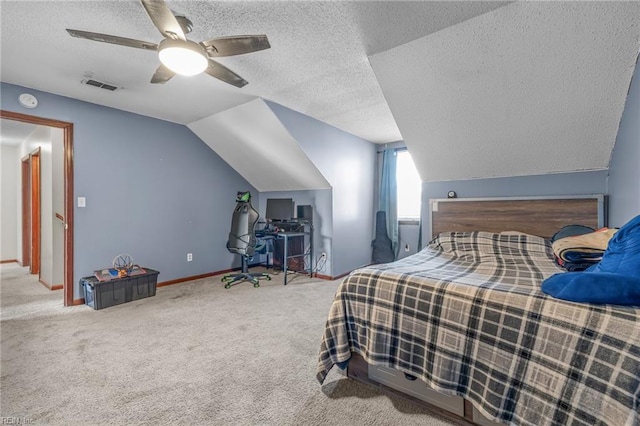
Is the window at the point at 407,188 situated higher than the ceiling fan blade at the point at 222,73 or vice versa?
the ceiling fan blade at the point at 222,73

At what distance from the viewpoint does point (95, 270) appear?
327cm

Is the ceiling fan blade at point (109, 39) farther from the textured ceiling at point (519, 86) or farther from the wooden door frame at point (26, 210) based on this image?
the wooden door frame at point (26, 210)

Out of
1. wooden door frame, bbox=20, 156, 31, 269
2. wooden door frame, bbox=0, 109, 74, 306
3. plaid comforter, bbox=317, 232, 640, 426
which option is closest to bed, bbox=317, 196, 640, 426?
plaid comforter, bbox=317, 232, 640, 426

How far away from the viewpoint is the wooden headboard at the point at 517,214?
105 inches

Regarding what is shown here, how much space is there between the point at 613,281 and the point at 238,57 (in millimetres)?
2572

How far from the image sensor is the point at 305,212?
4.38m

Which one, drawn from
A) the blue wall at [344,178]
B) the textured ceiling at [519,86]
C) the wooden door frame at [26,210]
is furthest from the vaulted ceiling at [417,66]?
the wooden door frame at [26,210]

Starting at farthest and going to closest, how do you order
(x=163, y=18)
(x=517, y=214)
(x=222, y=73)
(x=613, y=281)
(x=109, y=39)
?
(x=517, y=214) → (x=222, y=73) → (x=109, y=39) → (x=163, y=18) → (x=613, y=281)

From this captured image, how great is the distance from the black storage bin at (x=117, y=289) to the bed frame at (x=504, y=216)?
270 cm

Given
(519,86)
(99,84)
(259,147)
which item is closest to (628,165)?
(519,86)

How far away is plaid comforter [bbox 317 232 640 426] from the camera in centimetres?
96

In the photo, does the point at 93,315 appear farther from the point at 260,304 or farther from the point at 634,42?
the point at 634,42

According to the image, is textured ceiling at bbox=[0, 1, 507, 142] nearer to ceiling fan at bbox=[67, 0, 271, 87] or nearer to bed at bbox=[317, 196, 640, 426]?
ceiling fan at bbox=[67, 0, 271, 87]

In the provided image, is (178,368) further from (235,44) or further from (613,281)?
(613,281)
